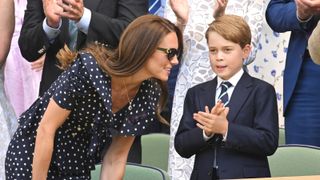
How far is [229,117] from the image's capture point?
3.83 metres

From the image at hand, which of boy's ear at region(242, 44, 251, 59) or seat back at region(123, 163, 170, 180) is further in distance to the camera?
boy's ear at region(242, 44, 251, 59)

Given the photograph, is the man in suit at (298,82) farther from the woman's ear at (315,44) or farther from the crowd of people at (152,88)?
the woman's ear at (315,44)

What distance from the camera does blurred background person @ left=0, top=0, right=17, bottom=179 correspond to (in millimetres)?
3811

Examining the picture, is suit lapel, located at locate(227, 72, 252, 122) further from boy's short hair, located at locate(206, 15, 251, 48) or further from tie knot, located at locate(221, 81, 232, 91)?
boy's short hair, located at locate(206, 15, 251, 48)

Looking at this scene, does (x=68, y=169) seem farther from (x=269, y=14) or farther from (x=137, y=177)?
(x=269, y=14)

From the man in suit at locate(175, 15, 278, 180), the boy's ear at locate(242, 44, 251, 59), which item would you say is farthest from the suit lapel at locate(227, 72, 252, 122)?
the boy's ear at locate(242, 44, 251, 59)

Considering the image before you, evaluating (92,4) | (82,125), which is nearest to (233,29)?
(92,4)

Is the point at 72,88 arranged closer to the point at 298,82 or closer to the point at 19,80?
the point at 298,82

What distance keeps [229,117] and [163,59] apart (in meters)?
0.59

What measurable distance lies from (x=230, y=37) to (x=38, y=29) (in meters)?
0.89

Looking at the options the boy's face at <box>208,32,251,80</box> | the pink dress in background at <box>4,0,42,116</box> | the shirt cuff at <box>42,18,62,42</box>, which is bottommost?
the pink dress in background at <box>4,0,42,116</box>

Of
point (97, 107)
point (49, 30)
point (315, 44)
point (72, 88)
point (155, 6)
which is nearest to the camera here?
point (72, 88)

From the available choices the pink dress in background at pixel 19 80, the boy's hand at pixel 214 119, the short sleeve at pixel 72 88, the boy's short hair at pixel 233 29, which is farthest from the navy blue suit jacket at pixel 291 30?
the pink dress in background at pixel 19 80

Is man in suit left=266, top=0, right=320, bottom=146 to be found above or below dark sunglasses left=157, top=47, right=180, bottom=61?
below
